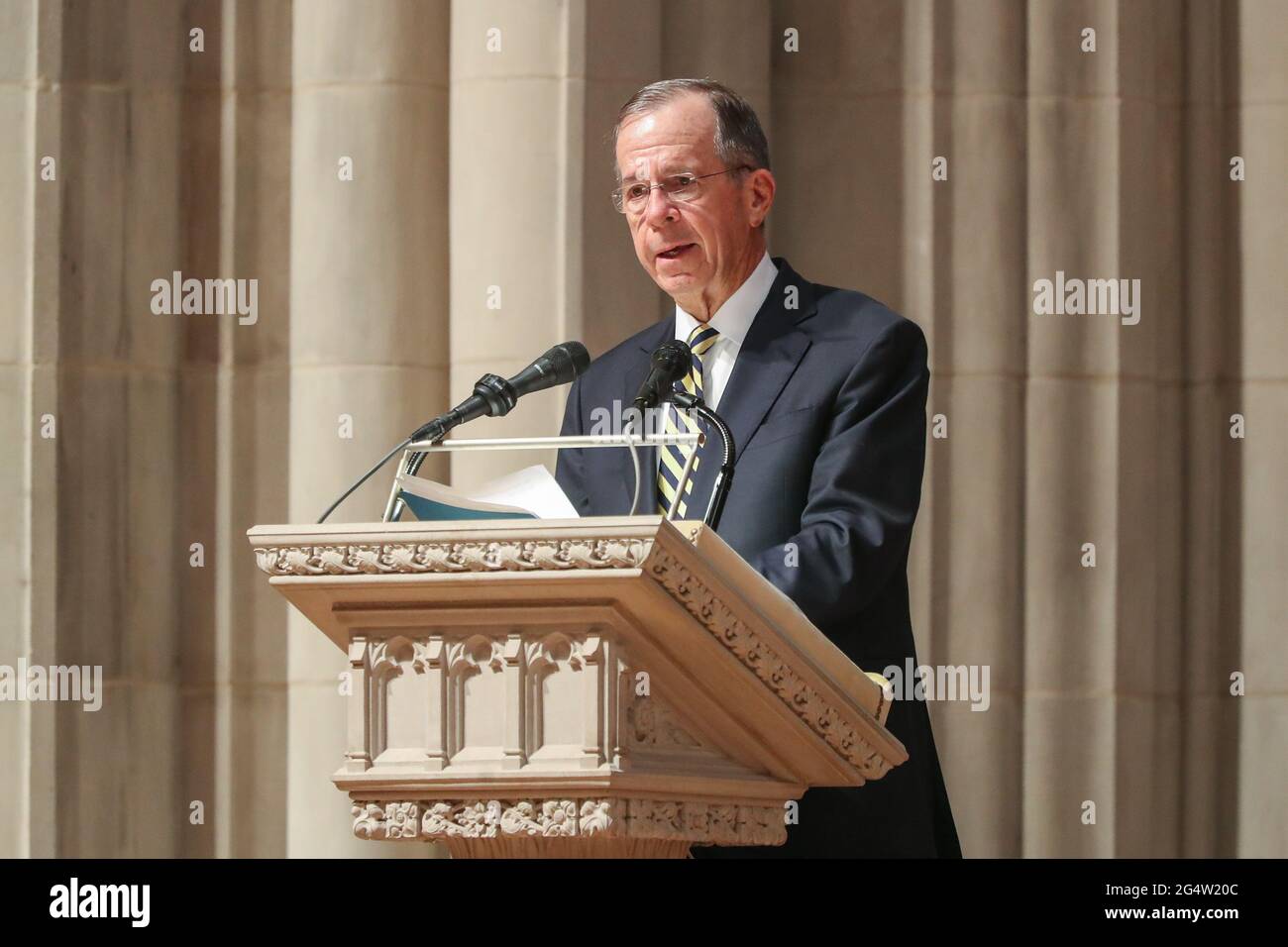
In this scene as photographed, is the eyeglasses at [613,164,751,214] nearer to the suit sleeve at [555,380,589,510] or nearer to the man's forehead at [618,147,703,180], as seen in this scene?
the man's forehead at [618,147,703,180]

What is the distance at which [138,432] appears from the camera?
678 centimetres

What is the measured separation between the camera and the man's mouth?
14.4 ft

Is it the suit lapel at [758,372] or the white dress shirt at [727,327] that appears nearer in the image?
the suit lapel at [758,372]

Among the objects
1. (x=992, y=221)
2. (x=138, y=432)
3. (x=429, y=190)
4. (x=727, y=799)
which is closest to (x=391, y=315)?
(x=429, y=190)

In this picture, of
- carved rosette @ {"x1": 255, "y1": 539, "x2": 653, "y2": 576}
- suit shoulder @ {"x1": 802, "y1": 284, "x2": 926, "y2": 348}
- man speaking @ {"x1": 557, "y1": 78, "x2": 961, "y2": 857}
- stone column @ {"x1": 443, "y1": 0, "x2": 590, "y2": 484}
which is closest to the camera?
carved rosette @ {"x1": 255, "y1": 539, "x2": 653, "y2": 576}

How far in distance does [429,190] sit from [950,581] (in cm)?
196

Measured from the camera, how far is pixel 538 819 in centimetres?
330

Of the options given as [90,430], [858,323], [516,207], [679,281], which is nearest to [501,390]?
[679,281]

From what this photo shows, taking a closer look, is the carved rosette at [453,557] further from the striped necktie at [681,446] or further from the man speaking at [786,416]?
the striped necktie at [681,446]

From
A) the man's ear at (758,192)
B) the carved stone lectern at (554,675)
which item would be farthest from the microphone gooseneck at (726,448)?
the man's ear at (758,192)

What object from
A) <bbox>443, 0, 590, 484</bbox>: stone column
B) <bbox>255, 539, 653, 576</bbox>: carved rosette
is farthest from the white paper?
<bbox>443, 0, 590, 484</bbox>: stone column

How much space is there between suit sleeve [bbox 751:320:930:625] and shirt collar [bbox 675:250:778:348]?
0.31 meters

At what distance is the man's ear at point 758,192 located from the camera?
14.7ft

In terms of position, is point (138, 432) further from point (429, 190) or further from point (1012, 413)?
point (1012, 413)
